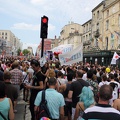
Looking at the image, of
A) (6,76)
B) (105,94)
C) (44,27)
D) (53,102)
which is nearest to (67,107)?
(6,76)

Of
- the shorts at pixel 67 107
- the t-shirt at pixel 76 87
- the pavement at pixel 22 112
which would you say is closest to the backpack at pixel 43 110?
the t-shirt at pixel 76 87

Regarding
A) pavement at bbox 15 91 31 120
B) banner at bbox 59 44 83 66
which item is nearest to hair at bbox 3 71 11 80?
pavement at bbox 15 91 31 120

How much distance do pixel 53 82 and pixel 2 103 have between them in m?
1.16

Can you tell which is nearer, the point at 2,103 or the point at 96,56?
the point at 2,103

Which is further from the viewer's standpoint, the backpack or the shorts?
the shorts

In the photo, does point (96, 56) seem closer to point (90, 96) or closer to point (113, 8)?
point (113, 8)

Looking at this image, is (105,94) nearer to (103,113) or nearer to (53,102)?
(103,113)

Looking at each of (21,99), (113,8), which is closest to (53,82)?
(21,99)

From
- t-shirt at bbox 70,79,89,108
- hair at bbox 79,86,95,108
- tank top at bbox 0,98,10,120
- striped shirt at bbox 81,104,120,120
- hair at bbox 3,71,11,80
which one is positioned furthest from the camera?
t-shirt at bbox 70,79,89,108

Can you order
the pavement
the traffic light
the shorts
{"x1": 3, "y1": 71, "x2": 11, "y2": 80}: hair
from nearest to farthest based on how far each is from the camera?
{"x1": 3, "y1": 71, "x2": 11, "y2": 80}: hair
the shorts
the pavement
the traffic light

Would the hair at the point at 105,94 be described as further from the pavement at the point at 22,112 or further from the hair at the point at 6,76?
the pavement at the point at 22,112

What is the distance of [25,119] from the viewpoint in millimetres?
8305

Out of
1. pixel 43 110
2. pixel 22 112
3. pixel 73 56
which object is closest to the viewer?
pixel 43 110

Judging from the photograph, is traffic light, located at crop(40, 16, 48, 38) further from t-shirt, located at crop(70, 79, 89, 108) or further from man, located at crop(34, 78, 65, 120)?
man, located at crop(34, 78, 65, 120)
